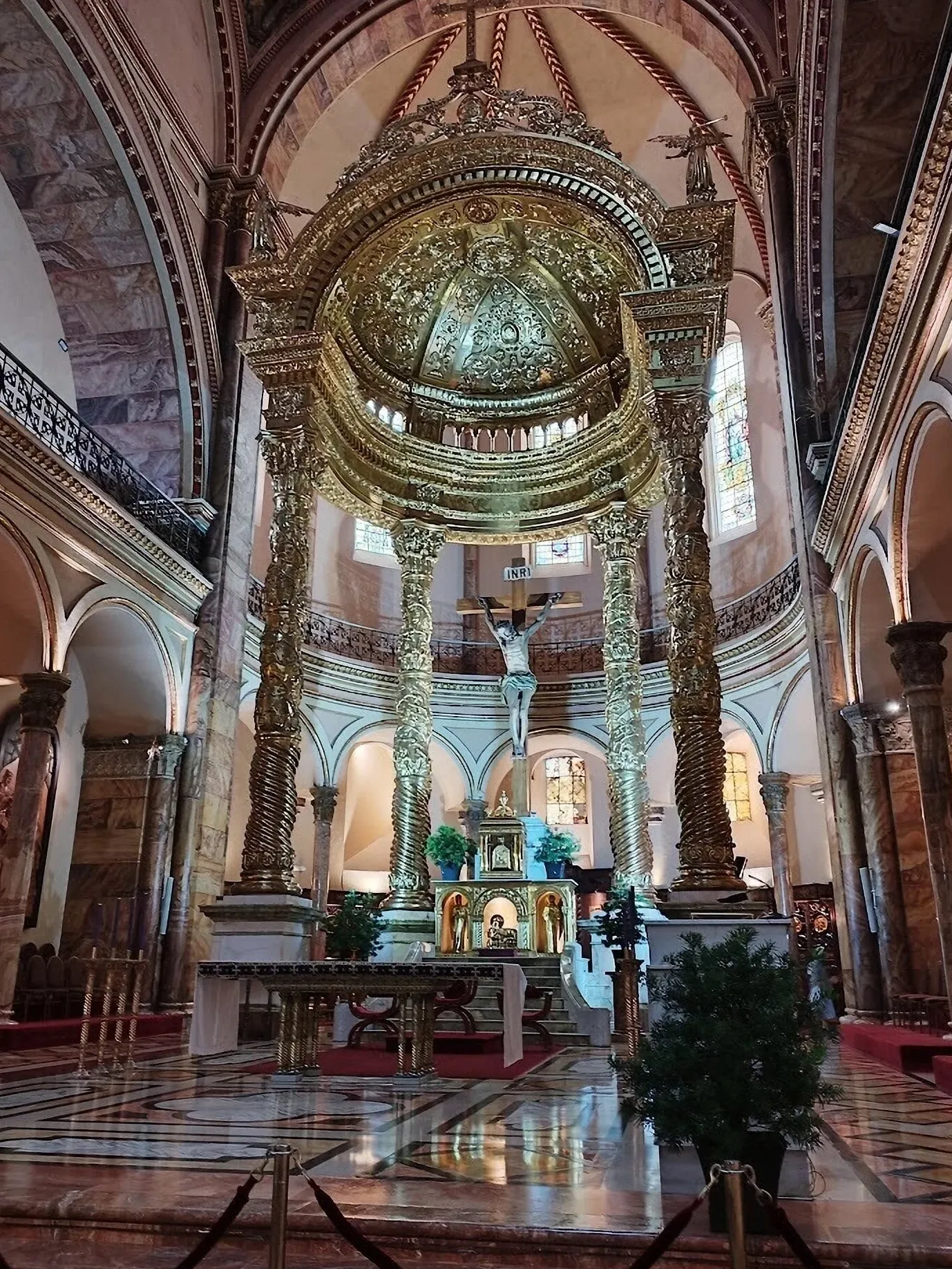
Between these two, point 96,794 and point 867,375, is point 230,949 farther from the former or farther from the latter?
point 867,375

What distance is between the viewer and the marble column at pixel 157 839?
39.0ft

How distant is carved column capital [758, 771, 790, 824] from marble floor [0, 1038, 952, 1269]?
1077 cm

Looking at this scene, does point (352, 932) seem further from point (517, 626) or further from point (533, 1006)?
point (517, 626)

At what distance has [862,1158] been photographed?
4297 mm

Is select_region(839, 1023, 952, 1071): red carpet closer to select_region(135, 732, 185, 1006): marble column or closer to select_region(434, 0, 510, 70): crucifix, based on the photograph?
select_region(135, 732, 185, 1006): marble column

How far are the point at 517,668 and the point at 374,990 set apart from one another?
863 centimetres

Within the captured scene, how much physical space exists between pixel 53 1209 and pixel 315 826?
53.9 feet

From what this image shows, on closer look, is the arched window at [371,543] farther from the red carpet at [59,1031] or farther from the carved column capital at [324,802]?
the red carpet at [59,1031]

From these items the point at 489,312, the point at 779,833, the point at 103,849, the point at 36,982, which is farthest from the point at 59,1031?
the point at 779,833

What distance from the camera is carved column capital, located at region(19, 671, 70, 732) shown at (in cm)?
1038

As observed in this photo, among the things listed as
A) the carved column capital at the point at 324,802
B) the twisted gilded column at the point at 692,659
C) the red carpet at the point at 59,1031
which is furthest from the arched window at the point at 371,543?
the twisted gilded column at the point at 692,659

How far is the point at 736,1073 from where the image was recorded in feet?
10.7

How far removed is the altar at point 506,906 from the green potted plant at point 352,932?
307cm

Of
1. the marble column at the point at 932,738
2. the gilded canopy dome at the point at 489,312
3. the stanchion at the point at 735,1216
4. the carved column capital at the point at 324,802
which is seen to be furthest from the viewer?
the carved column capital at the point at 324,802
